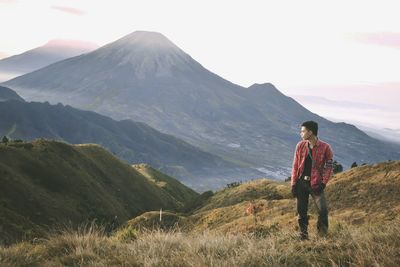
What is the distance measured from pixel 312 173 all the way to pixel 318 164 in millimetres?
295

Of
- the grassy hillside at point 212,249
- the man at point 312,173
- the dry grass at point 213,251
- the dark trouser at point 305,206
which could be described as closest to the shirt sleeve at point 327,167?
the man at point 312,173

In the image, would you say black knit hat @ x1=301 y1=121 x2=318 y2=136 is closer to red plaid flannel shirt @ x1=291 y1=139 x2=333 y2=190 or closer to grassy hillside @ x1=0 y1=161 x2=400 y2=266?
red plaid flannel shirt @ x1=291 y1=139 x2=333 y2=190

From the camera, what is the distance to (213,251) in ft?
28.2

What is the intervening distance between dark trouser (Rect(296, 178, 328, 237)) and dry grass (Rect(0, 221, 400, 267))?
55.4 inches

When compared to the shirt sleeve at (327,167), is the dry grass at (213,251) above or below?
below

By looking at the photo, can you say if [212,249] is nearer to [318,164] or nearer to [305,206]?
[305,206]

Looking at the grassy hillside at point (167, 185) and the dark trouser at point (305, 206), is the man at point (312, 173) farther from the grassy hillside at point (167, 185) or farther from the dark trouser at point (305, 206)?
the grassy hillside at point (167, 185)

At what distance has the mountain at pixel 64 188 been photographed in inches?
1689

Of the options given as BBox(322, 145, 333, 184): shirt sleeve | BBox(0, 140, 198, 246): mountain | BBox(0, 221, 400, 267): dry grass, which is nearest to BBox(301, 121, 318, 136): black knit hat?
BBox(322, 145, 333, 184): shirt sleeve

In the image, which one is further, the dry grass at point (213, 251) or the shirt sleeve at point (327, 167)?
the shirt sleeve at point (327, 167)

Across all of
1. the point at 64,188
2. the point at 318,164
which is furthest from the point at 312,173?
the point at 64,188

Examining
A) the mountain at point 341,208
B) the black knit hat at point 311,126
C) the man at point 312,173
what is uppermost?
the black knit hat at point 311,126

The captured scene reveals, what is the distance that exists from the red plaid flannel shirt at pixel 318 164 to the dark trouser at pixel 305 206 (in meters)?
0.20

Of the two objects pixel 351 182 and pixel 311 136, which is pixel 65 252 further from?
pixel 351 182
